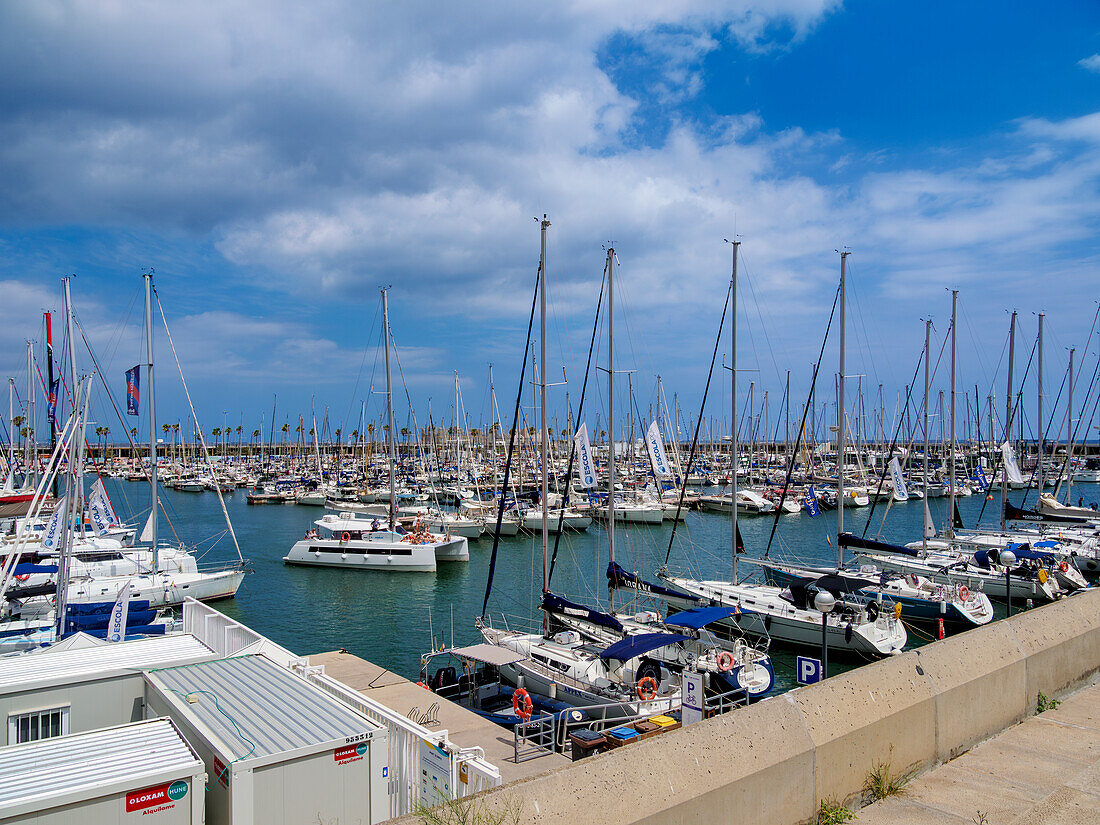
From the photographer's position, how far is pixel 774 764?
4938 mm

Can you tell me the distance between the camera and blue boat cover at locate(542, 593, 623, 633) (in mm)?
22531

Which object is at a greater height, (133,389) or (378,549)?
(133,389)

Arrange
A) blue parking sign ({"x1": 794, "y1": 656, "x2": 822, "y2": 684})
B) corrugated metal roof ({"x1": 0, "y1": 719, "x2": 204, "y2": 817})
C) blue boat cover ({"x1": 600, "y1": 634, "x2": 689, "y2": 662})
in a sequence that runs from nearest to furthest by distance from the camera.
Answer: corrugated metal roof ({"x1": 0, "y1": 719, "x2": 204, "y2": 817}), blue parking sign ({"x1": 794, "y1": 656, "x2": 822, "y2": 684}), blue boat cover ({"x1": 600, "y1": 634, "x2": 689, "y2": 662})

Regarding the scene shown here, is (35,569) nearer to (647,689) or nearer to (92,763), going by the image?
(647,689)

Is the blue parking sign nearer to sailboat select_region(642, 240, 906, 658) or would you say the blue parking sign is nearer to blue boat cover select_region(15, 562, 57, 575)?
sailboat select_region(642, 240, 906, 658)

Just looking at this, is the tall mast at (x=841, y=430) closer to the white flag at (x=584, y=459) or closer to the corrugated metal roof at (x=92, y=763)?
the white flag at (x=584, y=459)

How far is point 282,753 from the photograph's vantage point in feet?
24.1

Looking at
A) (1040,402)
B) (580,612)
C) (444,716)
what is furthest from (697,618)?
(1040,402)

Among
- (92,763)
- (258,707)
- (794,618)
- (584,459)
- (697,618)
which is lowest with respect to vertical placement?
(794,618)

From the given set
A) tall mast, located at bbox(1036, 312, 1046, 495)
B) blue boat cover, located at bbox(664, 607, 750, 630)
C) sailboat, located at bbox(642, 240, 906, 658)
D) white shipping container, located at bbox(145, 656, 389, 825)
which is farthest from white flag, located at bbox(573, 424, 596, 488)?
tall mast, located at bbox(1036, 312, 1046, 495)

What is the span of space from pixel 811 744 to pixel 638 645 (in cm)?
1440

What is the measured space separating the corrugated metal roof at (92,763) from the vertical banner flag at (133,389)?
29121mm

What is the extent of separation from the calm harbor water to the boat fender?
25.7 ft

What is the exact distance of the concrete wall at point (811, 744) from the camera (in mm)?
4461
